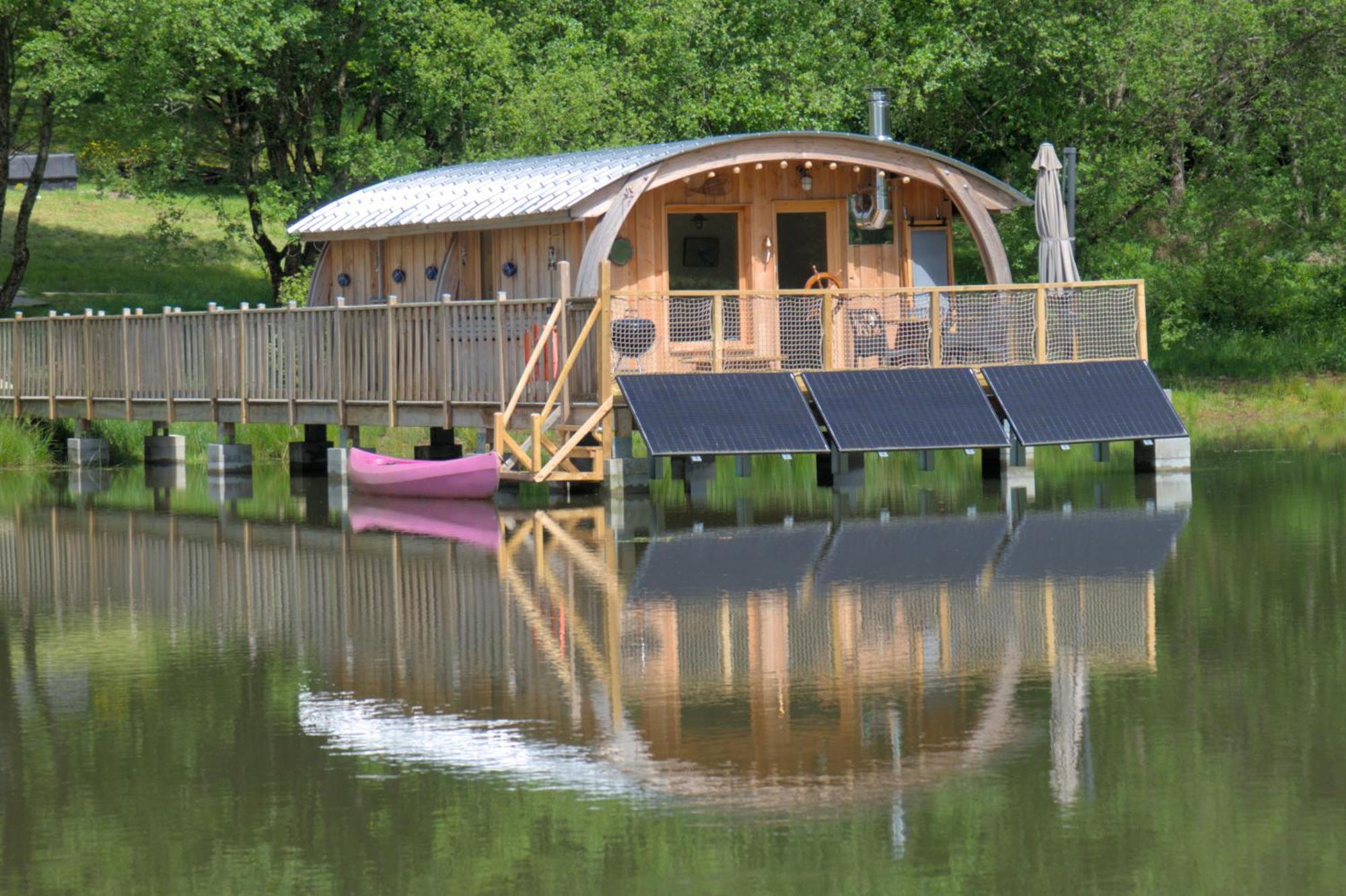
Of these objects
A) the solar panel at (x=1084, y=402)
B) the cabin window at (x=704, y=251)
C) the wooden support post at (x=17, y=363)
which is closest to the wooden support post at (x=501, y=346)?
the cabin window at (x=704, y=251)

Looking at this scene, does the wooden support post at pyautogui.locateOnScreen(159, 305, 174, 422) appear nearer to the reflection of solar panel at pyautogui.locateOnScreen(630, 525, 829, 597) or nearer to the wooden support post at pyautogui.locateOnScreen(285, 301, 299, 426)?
the wooden support post at pyautogui.locateOnScreen(285, 301, 299, 426)

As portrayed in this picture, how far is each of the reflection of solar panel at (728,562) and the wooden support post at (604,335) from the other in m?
3.54

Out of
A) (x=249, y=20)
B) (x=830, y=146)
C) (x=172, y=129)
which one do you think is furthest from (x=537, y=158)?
(x=172, y=129)

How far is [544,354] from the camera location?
23.6 m

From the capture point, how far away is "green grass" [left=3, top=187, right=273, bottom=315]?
47594 millimetres

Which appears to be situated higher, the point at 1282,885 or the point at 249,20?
the point at 249,20

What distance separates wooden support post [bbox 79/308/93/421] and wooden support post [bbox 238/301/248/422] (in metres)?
3.71

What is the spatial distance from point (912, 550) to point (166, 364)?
15420 millimetres

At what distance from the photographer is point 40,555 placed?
59.8ft

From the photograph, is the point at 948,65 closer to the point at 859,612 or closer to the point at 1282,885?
the point at 859,612

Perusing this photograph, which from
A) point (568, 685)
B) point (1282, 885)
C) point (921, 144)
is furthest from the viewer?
point (921, 144)

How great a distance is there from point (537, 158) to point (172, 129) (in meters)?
13.3

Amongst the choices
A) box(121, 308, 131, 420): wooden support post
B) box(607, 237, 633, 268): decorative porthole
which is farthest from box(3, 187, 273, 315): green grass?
box(607, 237, 633, 268): decorative porthole

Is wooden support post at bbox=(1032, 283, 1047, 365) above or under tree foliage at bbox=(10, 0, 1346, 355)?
under
